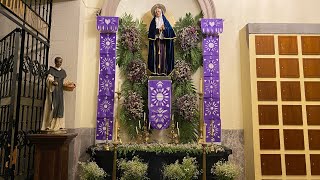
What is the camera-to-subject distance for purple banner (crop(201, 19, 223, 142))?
551 cm

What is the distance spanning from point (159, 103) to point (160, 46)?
1.15 m

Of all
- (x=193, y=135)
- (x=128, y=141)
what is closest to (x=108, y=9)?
(x=128, y=141)

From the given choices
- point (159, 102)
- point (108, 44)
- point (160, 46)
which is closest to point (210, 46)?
point (160, 46)

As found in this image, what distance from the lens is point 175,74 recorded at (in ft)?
18.4

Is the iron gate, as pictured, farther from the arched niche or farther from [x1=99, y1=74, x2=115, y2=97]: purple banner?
the arched niche

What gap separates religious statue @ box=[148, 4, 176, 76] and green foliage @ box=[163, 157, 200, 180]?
1.85 metres

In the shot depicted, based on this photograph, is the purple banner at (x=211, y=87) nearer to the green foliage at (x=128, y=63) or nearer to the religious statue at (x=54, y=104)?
the green foliage at (x=128, y=63)

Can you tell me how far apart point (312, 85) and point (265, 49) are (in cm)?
109

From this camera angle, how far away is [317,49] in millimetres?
5305

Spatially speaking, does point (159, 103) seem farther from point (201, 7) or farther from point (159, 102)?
point (201, 7)

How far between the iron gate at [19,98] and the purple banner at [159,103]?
2031mm

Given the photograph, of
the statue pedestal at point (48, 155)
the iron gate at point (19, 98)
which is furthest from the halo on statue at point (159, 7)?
the statue pedestal at point (48, 155)

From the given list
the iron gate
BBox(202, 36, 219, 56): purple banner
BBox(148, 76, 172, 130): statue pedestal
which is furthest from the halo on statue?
the iron gate

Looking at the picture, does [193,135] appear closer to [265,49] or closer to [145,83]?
[145,83]
